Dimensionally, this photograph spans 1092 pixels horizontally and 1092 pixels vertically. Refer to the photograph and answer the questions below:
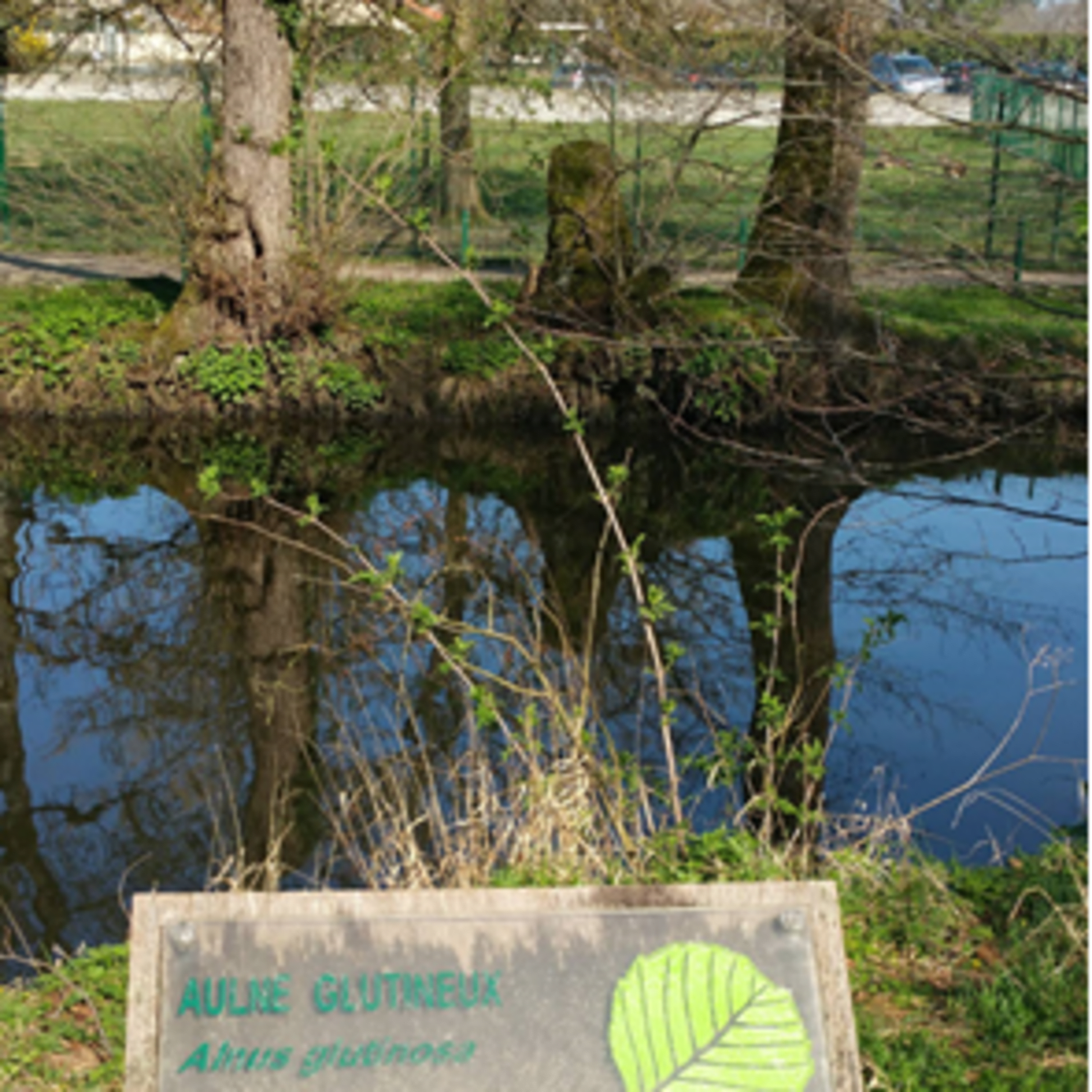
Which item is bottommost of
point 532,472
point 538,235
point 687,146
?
point 532,472

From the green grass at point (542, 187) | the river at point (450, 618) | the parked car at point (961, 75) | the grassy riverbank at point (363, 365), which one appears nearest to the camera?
the parked car at point (961, 75)

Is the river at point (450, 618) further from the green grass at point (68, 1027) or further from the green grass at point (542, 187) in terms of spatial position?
the green grass at point (542, 187)

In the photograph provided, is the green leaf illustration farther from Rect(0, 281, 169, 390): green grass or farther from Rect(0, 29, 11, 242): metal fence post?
Rect(0, 29, 11, 242): metal fence post

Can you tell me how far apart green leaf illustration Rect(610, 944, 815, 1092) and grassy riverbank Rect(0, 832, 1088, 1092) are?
85 cm

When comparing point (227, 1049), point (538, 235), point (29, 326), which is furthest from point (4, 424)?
point (227, 1049)

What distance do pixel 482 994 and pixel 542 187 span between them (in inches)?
911

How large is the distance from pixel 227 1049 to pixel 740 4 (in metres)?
4.19

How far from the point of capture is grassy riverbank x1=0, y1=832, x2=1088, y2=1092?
402 centimetres

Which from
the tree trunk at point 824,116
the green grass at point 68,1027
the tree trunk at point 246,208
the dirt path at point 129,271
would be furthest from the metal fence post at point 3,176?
the green grass at point 68,1027

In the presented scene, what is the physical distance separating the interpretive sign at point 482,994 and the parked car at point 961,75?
3.11 metres

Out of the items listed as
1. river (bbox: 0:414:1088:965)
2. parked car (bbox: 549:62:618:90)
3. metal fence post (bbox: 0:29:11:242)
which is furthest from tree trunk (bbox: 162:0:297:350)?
metal fence post (bbox: 0:29:11:242)

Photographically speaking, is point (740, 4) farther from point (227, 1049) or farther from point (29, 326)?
point (29, 326)

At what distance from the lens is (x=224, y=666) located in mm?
9039

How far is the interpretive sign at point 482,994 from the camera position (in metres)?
2.97
